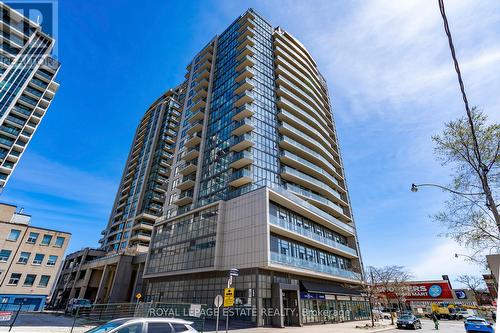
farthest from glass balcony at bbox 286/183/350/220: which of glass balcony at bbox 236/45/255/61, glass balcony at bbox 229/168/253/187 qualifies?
glass balcony at bbox 236/45/255/61

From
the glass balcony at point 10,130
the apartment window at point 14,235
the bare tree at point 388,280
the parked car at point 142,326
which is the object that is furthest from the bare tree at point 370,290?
the glass balcony at point 10,130

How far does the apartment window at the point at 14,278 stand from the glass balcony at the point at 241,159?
37206 millimetres

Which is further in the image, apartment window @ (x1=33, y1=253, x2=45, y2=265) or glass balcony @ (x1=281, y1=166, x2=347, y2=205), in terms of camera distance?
apartment window @ (x1=33, y1=253, x2=45, y2=265)

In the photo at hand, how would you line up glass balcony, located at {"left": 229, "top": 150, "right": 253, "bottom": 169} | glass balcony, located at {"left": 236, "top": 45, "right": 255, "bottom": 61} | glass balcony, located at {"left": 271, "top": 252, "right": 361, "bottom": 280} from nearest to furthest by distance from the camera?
1. glass balcony, located at {"left": 271, "top": 252, "right": 361, "bottom": 280}
2. glass balcony, located at {"left": 229, "top": 150, "right": 253, "bottom": 169}
3. glass balcony, located at {"left": 236, "top": 45, "right": 255, "bottom": 61}

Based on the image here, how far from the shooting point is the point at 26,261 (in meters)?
39.1

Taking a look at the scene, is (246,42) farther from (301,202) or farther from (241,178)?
(301,202)

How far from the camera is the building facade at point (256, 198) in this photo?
27.5 metres

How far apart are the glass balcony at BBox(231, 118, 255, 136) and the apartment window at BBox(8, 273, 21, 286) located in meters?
39.8

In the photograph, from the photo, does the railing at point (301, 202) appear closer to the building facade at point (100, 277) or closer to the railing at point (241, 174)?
the railing at point (241, 174)

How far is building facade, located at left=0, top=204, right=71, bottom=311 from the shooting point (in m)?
37.2

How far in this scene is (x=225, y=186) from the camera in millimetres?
34781

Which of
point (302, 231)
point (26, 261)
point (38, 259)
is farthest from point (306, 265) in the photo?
point (26, 261)

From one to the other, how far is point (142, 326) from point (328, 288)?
102 ft

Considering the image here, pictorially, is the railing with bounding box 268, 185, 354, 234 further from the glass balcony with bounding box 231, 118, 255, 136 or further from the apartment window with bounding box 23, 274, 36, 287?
the apartment window with bounding box 23, 274, 36, 287
